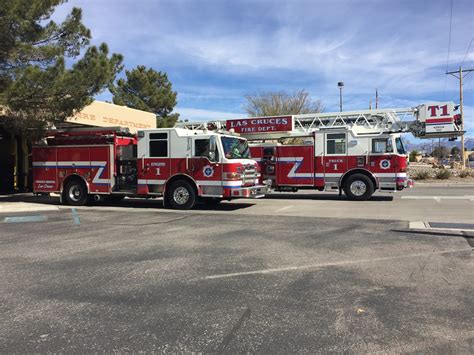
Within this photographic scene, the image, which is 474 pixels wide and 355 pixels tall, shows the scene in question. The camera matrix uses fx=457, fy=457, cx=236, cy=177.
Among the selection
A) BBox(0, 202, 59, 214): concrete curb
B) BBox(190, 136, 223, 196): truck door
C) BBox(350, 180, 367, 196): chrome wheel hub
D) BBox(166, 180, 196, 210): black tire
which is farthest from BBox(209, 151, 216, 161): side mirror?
BBox(350, 180, 367, 196): chrome wheel hub

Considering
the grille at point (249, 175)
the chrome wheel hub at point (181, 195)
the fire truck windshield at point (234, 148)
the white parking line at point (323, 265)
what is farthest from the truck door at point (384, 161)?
the white parking line at point (323, 265)

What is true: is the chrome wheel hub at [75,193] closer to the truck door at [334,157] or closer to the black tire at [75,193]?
the black tire at [75,193]

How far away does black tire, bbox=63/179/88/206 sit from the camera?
15727mm

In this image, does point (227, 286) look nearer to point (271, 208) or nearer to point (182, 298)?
point (182, 298)

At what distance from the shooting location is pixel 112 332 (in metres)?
4.23

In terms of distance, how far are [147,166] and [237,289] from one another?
9.67 meters

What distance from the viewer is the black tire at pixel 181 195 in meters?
14.1

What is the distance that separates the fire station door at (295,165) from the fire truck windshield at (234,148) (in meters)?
3.72

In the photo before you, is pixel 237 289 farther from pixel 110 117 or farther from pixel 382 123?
pixel 110 117

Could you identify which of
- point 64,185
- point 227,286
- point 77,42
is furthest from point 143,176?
point 227,286

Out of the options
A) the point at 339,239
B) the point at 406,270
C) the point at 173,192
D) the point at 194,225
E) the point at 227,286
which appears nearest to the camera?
the point at 227,286

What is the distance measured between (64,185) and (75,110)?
2.90 m

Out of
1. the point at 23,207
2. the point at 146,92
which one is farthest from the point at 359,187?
the point at 146,92

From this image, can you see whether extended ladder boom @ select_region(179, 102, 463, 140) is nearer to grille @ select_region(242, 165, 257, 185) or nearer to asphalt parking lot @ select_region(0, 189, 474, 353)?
grille @ select_region(242, 165, 257, 185)
